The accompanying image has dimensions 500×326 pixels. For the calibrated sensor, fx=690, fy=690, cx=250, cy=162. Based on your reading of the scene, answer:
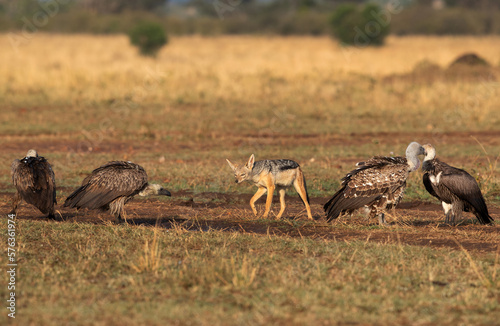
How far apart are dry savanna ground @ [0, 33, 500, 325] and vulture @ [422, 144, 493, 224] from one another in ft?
0.79

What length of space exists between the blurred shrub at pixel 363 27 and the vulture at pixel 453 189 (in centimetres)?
2965

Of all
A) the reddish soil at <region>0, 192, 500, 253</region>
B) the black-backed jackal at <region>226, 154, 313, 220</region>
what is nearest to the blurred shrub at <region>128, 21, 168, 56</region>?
the reddish soil at <region>0, 192, 500, 253</region>

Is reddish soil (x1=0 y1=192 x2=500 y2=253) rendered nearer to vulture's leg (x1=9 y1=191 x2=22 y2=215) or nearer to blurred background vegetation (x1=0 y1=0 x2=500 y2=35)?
vulture's leg (x1=9 y1=191 x2=22 y2=215)

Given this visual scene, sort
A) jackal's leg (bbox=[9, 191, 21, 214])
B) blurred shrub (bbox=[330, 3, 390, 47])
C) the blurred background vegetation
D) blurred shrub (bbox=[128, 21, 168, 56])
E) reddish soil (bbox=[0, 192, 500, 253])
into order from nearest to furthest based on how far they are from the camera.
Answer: reddish soil (bbox=[0, 192, 500, 253]) < jackal's leg (bbox=[9, 191, 21, 214]) < blurred shrub (bbox=[128, 21, 168, 56]) < blurred shrub (bbox=[330, 3, 390, 47]) < the blurred background vegetation

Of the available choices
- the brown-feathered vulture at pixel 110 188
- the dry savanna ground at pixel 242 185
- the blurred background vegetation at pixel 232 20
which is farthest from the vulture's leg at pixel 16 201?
the blurred background vegetation at pixel 232 20

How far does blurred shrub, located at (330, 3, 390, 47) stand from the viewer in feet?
122

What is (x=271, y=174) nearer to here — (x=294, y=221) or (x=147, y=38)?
(x=294, y=221)

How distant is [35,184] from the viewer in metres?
8.16

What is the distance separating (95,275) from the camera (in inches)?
241

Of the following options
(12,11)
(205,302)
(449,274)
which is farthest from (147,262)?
(12,11)

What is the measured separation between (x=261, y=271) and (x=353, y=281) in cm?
83

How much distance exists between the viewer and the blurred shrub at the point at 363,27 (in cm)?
3712

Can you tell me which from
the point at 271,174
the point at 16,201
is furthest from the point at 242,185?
the point at 16,201

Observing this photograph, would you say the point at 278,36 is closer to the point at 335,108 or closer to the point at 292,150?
the point at 335,108
